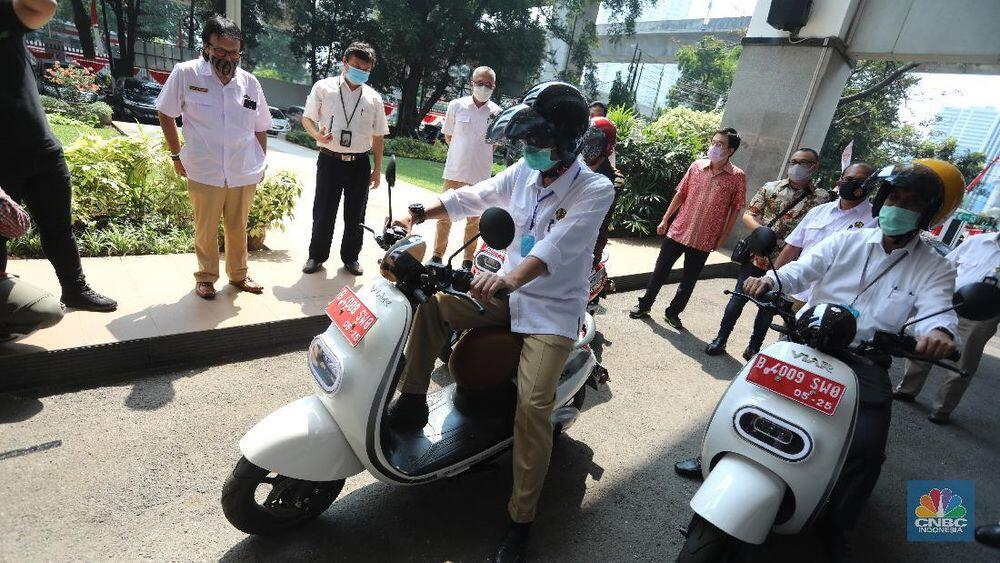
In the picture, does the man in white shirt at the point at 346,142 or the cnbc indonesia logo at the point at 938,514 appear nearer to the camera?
the cnbc indonesia logo at the point at 938,514

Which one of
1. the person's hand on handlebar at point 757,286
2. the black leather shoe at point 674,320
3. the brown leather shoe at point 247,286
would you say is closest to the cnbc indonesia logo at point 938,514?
the person's hand on handlebar at point 757,286

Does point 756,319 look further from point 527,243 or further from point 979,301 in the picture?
point 527,243

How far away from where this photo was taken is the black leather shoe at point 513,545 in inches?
86.6

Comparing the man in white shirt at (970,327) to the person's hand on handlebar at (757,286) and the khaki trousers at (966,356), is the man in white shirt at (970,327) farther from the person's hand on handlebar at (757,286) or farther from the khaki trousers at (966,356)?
the person's hand on handlebar at (757,286)

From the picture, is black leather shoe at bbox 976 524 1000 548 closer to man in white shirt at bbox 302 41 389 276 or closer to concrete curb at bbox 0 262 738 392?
concrete curb at bbox 0 262 738 392

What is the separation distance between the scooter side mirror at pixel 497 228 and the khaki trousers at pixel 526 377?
19.7 inches

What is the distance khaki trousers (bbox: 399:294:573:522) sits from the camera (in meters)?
2.21

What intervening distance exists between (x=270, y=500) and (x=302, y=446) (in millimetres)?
398

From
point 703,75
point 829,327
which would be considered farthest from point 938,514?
point 703,75

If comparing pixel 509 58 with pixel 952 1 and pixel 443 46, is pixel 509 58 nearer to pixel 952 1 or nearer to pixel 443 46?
pixel 443 46

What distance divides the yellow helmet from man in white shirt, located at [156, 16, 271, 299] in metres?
3.92

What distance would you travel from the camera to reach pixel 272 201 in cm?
515

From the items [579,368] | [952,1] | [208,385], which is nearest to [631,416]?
[579,368]

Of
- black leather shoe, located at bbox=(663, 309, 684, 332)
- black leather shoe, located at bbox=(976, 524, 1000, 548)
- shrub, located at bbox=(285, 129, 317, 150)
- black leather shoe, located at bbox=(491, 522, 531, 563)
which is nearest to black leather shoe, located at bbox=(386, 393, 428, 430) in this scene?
black leather shoe, located at bbox=(491, 522, 531, 563)
